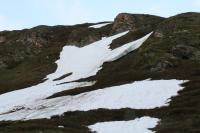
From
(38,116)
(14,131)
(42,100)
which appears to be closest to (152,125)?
(14,131)

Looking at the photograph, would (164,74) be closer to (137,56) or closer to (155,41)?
(137,56)

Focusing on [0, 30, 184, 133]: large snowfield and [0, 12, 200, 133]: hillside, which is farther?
[0, 12, 200, 133]: hillside

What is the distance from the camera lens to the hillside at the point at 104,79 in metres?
42.8

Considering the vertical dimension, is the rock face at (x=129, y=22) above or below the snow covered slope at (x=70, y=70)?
above

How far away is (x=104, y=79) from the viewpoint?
7394 centimetres

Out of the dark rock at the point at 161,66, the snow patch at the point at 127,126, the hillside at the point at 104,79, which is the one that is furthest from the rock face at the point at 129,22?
the snow patch at the point at 127,126

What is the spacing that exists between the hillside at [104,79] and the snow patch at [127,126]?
0.08 meters

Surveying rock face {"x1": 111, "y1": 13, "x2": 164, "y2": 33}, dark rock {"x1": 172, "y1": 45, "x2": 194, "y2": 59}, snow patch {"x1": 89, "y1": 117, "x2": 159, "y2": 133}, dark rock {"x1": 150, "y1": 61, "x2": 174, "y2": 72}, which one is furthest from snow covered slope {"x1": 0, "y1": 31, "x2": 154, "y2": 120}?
dark rock {"x1": 172, "y1": 45, "x2": 194, "y2": 59}

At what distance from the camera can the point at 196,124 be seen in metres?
36.5

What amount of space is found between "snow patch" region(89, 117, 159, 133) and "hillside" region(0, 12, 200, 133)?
0.08m

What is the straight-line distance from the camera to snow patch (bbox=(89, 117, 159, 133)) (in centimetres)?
3831

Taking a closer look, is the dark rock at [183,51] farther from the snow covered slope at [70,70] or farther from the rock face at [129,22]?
the rock face at [129,22]

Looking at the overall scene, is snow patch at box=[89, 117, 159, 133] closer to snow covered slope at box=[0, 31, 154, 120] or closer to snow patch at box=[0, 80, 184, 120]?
snow patch at box=[0, 80, 184, 120]

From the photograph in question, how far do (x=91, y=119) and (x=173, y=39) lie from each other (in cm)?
4517
